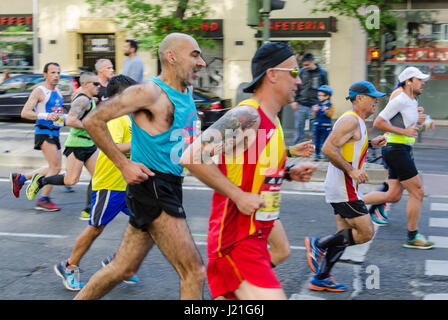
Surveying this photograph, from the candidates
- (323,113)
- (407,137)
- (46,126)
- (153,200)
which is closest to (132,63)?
(46,126)

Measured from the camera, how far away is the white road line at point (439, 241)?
6.56 meters

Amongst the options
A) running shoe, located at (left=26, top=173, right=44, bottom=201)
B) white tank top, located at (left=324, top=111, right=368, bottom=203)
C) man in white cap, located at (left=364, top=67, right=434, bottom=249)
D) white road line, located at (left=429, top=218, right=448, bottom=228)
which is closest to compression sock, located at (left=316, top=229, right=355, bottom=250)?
white tank top, located at (left=324, top=111, right=368, bottom=203)

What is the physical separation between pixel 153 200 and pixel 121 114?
57 cm

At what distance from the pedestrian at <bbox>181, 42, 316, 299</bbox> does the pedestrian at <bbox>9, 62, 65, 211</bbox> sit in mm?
5001

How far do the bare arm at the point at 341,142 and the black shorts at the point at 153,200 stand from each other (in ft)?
5.76

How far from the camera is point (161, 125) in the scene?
12.4ft

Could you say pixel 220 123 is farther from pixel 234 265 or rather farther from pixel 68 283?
pixel 68 283

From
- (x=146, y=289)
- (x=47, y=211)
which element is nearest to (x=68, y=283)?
(x=146, y=289)

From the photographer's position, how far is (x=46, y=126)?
26.2 ft

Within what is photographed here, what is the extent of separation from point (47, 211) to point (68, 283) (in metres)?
3.11

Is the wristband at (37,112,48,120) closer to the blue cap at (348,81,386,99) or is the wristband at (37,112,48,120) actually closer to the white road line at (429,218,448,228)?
the blue cap at (348,81,386,99)

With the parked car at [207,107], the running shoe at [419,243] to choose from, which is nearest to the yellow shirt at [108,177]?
the running shoe at [419,243]

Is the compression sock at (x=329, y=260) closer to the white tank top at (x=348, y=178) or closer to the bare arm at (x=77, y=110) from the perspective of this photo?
the white tank top at (x=348, y=178)

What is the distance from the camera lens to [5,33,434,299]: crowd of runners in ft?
10.5
